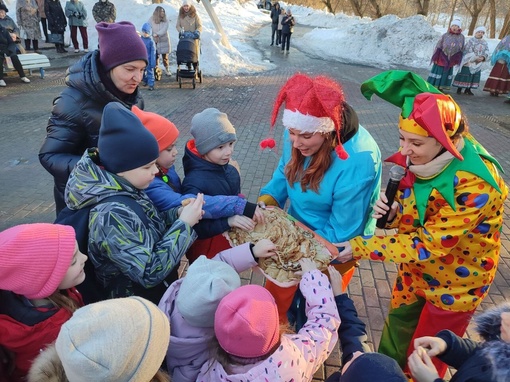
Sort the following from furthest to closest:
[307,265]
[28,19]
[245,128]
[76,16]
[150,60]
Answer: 1. [76,16]
2. [28,19]
3. [150,60]
4. [245,128]
5. [307,265]

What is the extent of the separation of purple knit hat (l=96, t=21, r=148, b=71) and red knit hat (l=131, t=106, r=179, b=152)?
1.13 ft

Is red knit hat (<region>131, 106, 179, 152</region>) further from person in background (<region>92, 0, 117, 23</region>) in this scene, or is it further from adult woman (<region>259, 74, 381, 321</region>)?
person in background (<region>92, 0, 117, 23</region>)

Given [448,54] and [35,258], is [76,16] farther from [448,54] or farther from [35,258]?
[35,258]

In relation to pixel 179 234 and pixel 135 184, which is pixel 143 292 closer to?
pixel 179 234

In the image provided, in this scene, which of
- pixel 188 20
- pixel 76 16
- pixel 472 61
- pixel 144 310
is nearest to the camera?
pixel 144 310

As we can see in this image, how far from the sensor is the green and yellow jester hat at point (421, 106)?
1800mm

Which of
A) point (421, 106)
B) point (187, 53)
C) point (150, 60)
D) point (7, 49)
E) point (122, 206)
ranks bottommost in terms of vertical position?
point (150, 60)

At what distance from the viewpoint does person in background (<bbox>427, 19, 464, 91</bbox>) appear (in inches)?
460

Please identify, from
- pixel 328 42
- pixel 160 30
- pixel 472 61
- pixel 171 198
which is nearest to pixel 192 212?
pixel 171 198

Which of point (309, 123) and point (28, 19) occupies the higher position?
point (309, 123)

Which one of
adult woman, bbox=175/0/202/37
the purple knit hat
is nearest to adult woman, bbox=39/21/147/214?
the purple knit hat

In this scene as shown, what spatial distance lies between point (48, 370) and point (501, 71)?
14.7 meters

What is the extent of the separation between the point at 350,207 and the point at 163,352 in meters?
1.34

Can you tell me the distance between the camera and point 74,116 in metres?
2.41
